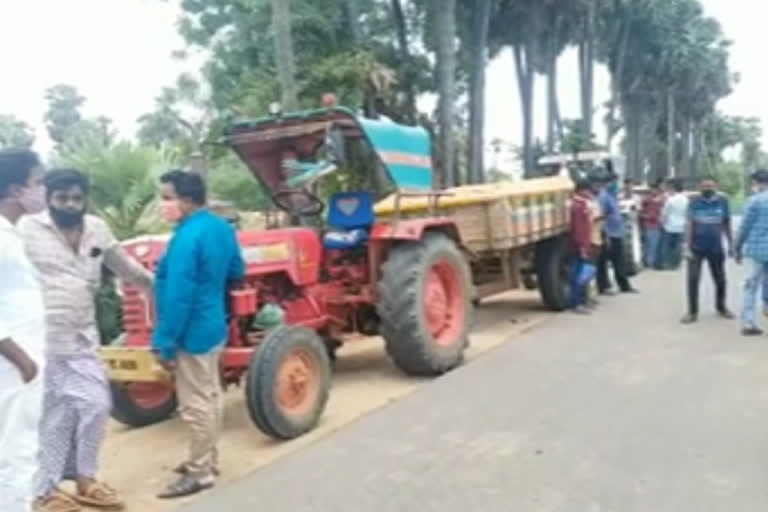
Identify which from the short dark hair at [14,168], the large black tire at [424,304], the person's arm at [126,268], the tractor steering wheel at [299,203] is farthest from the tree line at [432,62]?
the short dark hair at [14,168]

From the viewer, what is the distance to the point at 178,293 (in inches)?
196

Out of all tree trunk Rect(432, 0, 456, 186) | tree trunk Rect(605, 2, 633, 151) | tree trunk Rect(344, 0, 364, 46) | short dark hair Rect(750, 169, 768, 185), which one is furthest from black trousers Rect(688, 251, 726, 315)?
tree trunk Rect(605, 2, 633, 151)

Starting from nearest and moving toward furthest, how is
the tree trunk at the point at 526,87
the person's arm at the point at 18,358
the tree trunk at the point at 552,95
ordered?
the person's arm at the point at 18,358
the tree trunk at the point at 526,87
the tree trunk at the point at 552,95

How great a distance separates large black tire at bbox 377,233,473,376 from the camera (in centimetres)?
728

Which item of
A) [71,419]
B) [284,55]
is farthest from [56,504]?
[284,55]

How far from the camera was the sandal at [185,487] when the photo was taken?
5062 mm

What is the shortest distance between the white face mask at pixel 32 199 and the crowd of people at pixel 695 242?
7352 mm

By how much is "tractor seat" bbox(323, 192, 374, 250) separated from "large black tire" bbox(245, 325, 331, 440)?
1.45 meters

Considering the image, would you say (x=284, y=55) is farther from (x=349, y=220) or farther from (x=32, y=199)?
(x=32, y=199)

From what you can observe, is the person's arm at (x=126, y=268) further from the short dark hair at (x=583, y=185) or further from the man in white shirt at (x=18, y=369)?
the short dark hair at (x=583, y=185)

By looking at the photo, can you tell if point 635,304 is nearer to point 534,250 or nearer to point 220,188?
point 534,250

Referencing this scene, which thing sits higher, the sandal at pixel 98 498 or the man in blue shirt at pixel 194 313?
the man in blue shirt at pixel 194 313

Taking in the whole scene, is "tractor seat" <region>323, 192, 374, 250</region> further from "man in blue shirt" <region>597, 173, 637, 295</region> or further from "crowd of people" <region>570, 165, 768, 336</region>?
"man in blue shirt" <region>597, 173, 637, 295</region>

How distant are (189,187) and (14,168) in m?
1.24
